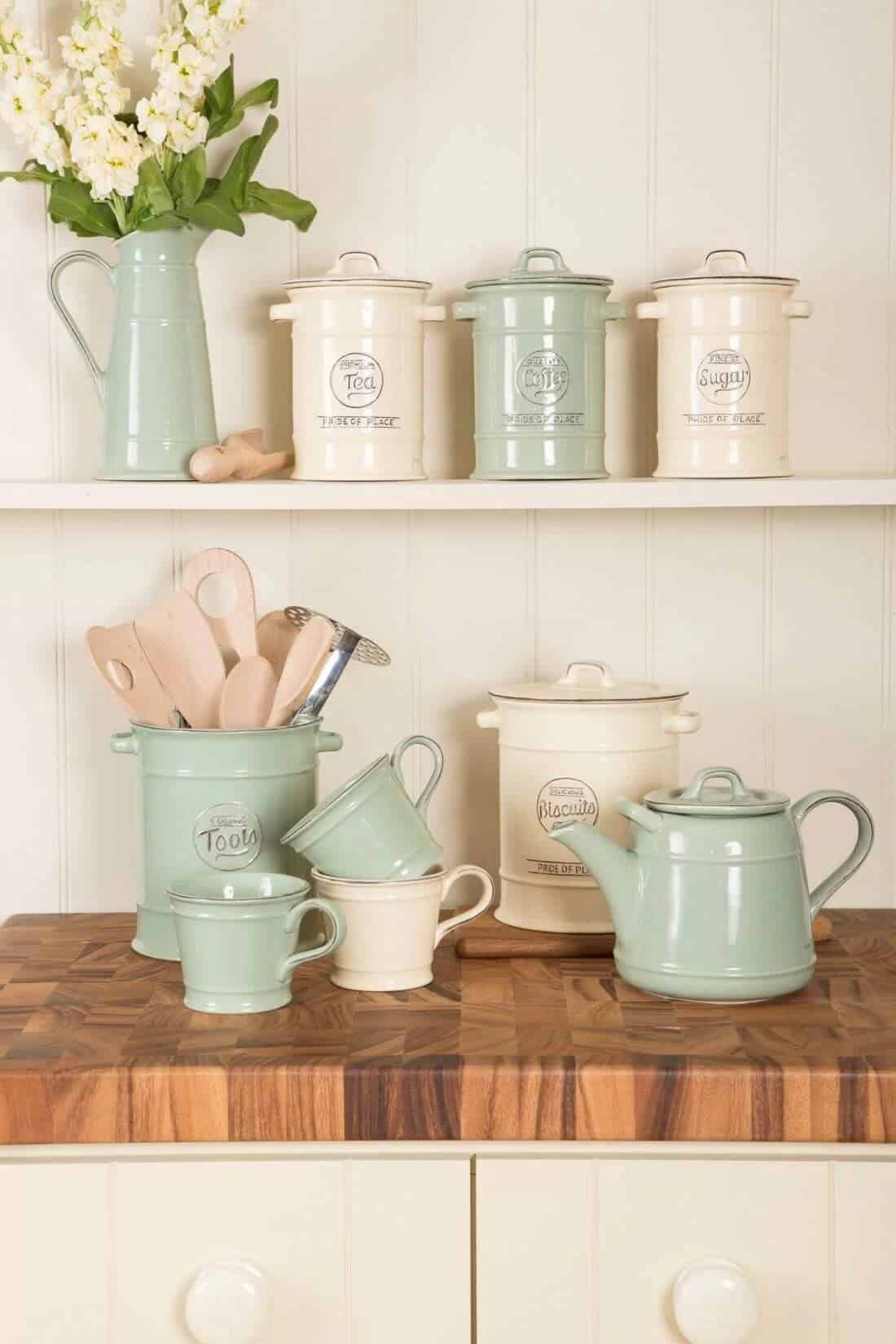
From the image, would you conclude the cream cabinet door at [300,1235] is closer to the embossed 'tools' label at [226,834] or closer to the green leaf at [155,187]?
the embossed 'tools' label at [226,834]

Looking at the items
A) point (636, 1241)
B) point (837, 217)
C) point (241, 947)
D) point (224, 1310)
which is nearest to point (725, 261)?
point (837, 217)

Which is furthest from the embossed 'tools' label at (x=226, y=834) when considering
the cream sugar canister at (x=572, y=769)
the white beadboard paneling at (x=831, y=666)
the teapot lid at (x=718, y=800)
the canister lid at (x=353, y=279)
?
the white beadboard paneling at (x=831, y=666)

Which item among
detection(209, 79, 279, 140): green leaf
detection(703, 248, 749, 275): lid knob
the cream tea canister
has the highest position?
detection(209, 79, 279, 140): green leaf

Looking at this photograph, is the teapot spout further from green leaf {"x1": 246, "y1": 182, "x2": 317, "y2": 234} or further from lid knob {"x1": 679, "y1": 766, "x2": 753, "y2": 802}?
green leaf {"x1": 246, "y1": 182, "x2": 317, "y2": 234}

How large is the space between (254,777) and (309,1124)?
364mm

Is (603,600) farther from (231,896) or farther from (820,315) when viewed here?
(231,896)

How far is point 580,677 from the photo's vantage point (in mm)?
1495

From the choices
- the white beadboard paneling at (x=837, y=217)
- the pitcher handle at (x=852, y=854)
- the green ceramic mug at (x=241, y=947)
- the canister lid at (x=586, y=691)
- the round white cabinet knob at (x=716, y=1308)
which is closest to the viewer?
the round white cabinet knob at (x=716, y=1308)

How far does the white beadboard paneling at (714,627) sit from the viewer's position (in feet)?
5.32

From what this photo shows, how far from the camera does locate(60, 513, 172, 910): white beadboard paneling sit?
1.62 metres

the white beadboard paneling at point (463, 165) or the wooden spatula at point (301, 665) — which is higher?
the white beadboard paneling at point (463, 165)

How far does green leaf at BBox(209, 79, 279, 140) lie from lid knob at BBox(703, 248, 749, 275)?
1.48 ft

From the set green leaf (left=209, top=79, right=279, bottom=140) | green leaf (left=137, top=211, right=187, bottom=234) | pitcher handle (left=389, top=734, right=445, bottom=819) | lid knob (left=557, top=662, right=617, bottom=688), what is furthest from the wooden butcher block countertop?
green leaf (left=209, top=79, right=279, bottom=140)

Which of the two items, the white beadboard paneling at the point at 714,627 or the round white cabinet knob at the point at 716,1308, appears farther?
the white beadboard paneling at the point at 714,627
